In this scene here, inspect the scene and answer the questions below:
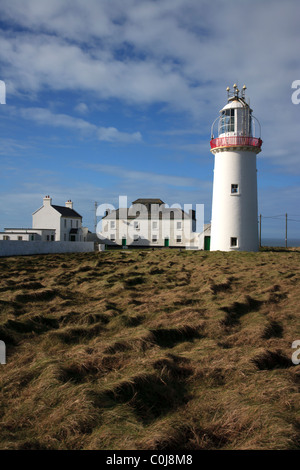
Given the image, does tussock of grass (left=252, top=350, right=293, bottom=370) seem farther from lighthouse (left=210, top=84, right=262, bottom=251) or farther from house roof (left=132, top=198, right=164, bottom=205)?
house roof (left=132, top=198, right=164, bottom=205)

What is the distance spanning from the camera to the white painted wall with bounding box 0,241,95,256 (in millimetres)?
29197

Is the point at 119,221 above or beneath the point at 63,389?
above

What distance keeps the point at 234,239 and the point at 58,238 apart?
33.0 meters

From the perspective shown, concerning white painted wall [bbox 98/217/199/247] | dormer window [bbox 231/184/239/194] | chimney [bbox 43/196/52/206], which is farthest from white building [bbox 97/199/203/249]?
dormer window [bbox 231/184/239/194]

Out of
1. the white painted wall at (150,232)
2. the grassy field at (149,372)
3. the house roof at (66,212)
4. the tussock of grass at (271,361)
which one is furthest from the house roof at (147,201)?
the tussock of grass at (271,361)

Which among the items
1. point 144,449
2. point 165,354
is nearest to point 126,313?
point 165,354

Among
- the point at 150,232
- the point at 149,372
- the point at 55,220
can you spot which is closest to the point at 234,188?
A: the point at 149,372

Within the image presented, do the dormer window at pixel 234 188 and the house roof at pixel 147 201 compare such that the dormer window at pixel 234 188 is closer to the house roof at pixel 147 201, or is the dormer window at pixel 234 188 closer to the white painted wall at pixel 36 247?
the white painted wall at pixel 36 247

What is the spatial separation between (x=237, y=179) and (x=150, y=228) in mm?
28997

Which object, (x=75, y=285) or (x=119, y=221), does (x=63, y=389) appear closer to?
Answer: (x=75, y=285)

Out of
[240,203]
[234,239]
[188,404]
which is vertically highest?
[240,203]

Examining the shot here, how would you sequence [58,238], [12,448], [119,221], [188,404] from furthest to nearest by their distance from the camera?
1. [119,221]
2. [58,238]
3. [188,404]
4. [12,448]

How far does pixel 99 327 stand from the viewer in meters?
8.52

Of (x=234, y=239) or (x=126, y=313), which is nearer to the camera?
(x=126, y=313)
